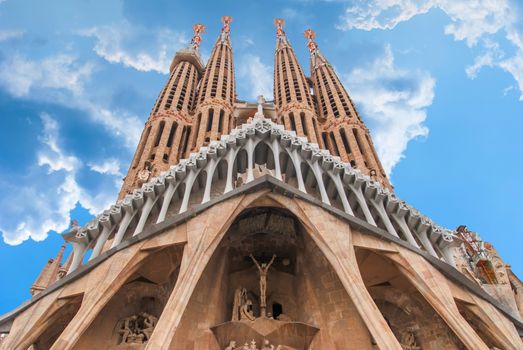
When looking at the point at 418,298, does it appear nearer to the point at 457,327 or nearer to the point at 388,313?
the point at 388,313

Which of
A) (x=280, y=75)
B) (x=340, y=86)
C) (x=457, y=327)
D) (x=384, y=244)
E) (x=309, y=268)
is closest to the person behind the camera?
(x=457, y=327)

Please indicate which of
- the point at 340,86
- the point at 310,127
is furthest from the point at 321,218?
the point at 340,86

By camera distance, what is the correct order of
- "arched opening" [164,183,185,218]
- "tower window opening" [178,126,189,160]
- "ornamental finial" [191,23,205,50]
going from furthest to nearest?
1. "ornamental finial" [191,23,205,50]
2. "tower window opening" [178,126,189,160]
3. "arched opening" [164,183,185,218]

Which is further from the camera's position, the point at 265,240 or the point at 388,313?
the point at 265,240

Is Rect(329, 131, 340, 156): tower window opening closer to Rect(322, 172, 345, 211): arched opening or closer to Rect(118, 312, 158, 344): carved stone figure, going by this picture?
Rect(322, 172, 345, 211): arched opening

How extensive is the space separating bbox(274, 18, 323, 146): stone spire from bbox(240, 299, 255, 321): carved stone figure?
11484mm

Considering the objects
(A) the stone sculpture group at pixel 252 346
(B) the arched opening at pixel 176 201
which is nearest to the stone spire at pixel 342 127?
(B) the arched opening at pixel 176 201

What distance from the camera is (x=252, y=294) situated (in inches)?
518

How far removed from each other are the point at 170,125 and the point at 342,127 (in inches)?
363

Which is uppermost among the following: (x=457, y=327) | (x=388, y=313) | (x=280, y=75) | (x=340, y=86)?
(x=280, y=75)

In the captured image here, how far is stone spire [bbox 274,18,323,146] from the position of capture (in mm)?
23719

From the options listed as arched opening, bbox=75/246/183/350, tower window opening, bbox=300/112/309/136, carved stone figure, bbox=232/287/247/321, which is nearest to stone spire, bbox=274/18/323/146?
tower window opening, bbox=300/112/309/136

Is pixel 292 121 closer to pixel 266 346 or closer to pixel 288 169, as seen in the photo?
pixel 288 169

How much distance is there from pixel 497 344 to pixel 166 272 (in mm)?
8304
